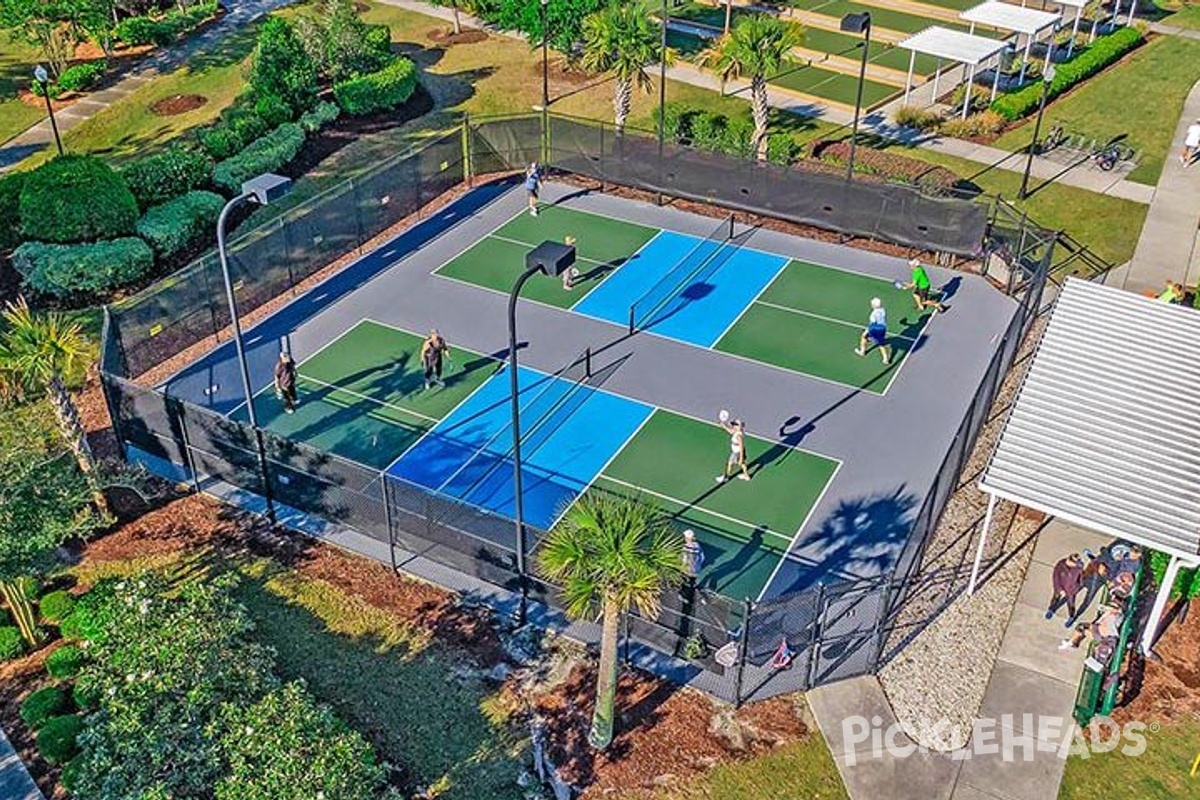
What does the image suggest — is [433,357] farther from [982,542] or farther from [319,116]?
[319,116]

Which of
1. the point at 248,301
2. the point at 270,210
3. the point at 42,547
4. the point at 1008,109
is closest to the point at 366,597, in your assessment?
the point at 42,547

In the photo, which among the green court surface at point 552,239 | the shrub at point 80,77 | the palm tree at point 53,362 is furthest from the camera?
the shrub at point 80,77

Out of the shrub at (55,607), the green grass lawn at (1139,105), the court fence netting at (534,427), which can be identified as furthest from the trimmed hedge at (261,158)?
the green grass lawn at (1139,105)

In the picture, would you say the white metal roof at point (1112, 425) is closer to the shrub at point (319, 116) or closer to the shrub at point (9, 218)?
the shrub at point (319, 116)

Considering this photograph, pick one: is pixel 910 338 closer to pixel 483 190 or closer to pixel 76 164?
pixel 483 190

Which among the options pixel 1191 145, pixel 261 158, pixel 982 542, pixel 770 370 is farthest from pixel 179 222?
pixel 1191 145

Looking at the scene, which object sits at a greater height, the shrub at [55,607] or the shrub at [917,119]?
the shrub at [917,119]
